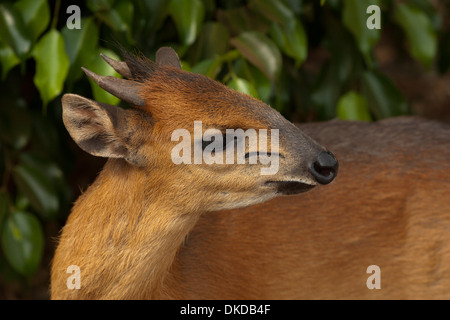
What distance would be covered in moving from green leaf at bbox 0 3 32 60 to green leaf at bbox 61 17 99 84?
18 centimetres

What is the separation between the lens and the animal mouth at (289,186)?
7.89 feet

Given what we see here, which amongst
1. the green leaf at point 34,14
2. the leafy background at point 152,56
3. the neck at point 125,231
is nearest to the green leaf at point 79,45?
the leafy background at point 152,56

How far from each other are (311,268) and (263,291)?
0.24m

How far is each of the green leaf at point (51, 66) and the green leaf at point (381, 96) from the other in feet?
5.61

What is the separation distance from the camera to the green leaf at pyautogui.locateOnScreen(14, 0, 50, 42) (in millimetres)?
3270

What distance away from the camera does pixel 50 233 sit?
488cm

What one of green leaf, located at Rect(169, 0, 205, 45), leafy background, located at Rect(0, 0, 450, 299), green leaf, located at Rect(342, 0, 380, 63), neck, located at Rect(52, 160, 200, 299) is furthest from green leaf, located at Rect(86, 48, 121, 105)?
green leaf, located at Rect(342, 0, 380, 63)

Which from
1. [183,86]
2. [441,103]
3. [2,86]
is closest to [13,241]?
[2,86]

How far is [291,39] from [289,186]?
1303mm

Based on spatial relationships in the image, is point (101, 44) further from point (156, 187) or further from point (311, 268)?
point (311, 268)

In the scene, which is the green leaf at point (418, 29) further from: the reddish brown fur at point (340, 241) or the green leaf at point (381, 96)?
the reddish brown fur at point (340, 241)

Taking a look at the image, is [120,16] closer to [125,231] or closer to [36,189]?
[36,189]

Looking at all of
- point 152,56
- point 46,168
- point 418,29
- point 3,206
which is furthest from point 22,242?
point 418,29

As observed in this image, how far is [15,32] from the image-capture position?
10.5ft
